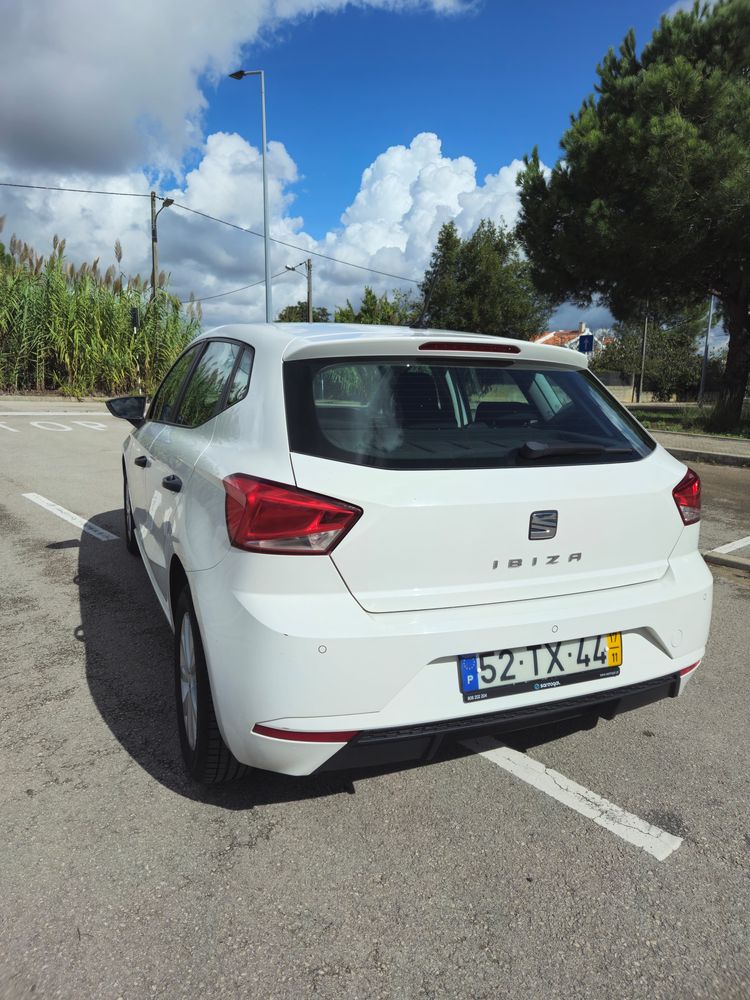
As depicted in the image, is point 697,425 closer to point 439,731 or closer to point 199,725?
point 439,731

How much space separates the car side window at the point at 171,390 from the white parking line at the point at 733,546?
441 centimetres

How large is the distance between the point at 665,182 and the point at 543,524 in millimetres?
17406

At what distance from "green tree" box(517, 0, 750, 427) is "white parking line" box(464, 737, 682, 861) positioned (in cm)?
1606

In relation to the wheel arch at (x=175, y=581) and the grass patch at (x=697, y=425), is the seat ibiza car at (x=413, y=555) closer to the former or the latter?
the wheel arch at (x=175, y=581)

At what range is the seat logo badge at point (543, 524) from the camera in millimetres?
2289

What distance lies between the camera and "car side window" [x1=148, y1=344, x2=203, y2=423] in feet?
12.3

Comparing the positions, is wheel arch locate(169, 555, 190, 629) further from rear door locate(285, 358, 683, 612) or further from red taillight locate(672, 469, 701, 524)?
red taillight locate(672, 469, 701, 524)

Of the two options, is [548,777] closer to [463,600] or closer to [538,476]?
[463,600]

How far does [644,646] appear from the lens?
2.51m

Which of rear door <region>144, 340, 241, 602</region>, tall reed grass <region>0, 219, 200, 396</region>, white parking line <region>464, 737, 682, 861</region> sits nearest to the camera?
white parking line <region>464, 737, 682, 861</region>

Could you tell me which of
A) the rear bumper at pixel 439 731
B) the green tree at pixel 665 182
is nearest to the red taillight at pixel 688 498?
the rear bumper at pixel 439 731

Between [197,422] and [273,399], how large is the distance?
842mm

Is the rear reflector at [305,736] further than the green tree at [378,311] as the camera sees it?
No

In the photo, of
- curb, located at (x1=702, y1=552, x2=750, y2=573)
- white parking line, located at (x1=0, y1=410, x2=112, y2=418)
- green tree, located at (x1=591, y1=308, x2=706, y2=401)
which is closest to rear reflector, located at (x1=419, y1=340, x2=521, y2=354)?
curb, located at (x1=702, y1=552, x2=750, y2=573)
